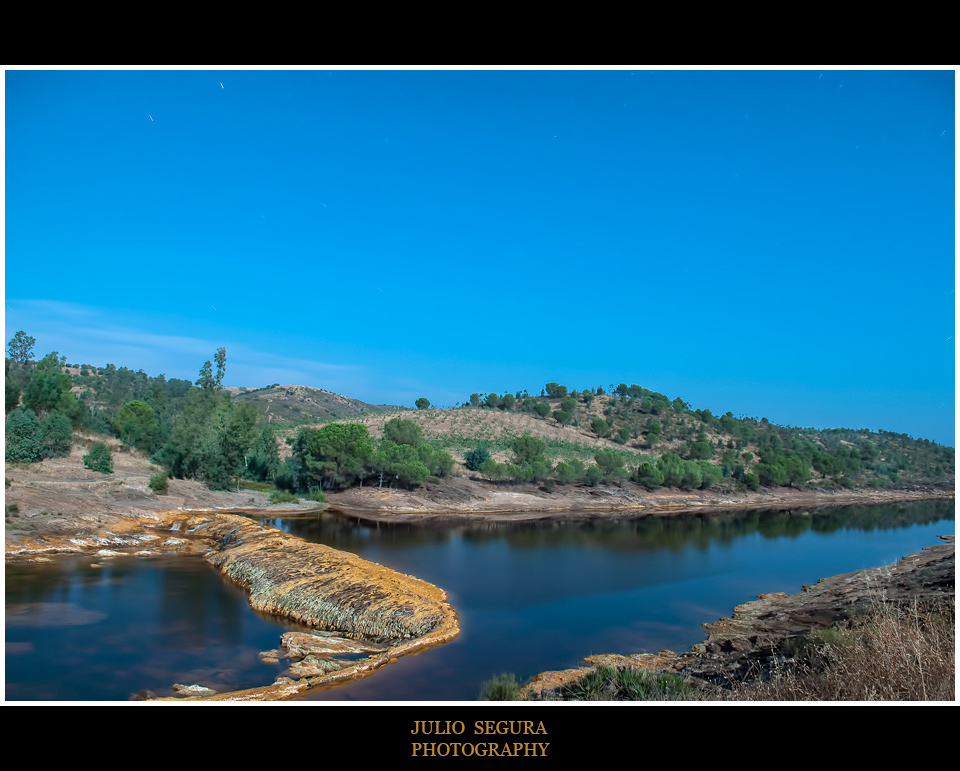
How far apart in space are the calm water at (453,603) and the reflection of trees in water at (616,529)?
0.24 metres

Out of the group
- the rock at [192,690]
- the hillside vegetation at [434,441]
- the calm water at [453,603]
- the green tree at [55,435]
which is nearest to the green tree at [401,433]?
the hillside vegetation at [434,441]

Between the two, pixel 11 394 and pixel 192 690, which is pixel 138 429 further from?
pixel 192 690

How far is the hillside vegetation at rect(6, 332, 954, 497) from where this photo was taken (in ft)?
105

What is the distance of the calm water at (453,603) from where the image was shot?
10.1 m

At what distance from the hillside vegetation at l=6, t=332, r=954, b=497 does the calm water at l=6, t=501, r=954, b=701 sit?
774 centimetres

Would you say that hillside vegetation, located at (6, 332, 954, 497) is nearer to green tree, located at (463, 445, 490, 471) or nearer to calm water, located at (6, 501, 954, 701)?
green tree, located at (463, 445, 490, 471)

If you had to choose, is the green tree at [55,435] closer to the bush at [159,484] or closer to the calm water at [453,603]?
the bush at [159,484]

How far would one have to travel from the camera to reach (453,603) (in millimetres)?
15758

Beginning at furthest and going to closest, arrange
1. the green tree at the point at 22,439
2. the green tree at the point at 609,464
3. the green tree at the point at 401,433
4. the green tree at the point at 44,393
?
the green tree at the point at 609,464
the green tree at the point at 401,433
the green tree at the point at 44,393
the green tree at the point at 22,439

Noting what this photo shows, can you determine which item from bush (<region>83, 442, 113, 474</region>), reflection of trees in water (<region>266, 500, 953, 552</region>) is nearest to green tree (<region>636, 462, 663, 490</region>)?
reflection of trees in water (<region>266, 500, 953, 552</region>)

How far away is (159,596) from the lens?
14.2m

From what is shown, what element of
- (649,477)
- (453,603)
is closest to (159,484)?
(453,603)
